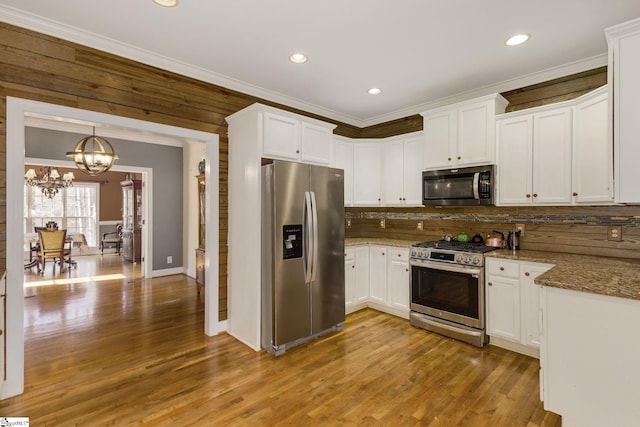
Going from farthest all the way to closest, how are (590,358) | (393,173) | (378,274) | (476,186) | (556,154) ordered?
(393,173) < (378,274) < (476,186) < (556,154) < (590,358)

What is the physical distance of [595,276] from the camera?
193 centimetres

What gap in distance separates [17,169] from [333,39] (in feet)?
8.79

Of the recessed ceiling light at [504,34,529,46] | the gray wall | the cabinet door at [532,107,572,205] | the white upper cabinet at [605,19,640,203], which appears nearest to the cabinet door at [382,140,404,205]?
the cabinet door at [532,107,572,205]

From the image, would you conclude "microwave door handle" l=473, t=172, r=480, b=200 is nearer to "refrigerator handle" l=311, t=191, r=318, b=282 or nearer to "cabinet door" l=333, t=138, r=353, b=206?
"cabinet door" l=333, t=138, r=353, b=206

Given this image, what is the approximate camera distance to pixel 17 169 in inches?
91.6

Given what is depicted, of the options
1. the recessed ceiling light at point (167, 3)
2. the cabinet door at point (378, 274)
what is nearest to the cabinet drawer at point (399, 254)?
the cabinet door at point (378, 274)

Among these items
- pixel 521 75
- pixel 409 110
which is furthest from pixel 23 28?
pixel 521 75

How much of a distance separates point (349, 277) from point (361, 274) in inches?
9.1

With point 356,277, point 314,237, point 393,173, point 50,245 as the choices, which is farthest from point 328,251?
point 50,245

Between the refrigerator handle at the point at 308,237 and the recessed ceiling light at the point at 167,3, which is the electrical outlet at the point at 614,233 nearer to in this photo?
the refrigerator handle at the point at 308,237

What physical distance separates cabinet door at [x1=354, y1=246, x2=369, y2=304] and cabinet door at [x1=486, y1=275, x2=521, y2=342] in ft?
5.00

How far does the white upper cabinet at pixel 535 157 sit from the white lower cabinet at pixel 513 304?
70cm

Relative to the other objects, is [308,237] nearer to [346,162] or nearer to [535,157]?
[346,162]

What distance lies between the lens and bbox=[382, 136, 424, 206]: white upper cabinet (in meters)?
4.04
